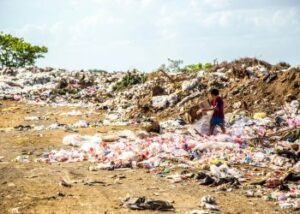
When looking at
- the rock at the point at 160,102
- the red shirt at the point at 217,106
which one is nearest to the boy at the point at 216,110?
the red shirt at the point at 217,106

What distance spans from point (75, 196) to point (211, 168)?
8.46 ft

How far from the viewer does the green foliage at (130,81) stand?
23342 millimetres

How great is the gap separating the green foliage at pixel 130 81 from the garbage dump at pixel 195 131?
0.17ft

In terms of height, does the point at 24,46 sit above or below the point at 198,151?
above

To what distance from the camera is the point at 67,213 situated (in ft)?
19.7

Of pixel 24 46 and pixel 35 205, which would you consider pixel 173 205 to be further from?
pixel 24 46

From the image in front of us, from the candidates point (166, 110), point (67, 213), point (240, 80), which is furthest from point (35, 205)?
point (240, 80)

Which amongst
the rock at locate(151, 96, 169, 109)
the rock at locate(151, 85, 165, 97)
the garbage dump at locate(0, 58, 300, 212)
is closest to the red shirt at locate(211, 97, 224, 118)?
the garbage dump at locate(0, 58, 300, 212)

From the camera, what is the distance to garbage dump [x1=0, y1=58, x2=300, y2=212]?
7.87m

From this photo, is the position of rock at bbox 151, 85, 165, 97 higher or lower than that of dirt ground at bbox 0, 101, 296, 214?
higher

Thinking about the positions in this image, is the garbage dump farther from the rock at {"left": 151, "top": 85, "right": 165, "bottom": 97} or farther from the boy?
the boy

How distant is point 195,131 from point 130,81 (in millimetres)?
12507

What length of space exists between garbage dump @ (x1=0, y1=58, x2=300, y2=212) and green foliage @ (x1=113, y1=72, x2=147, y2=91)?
53 mm

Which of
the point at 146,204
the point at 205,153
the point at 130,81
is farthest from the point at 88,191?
the point at 130,81
